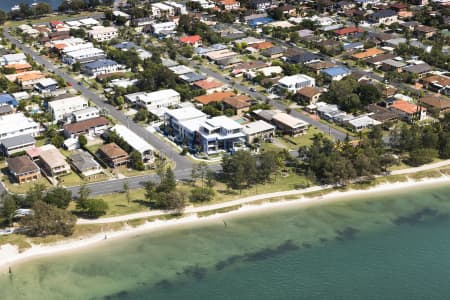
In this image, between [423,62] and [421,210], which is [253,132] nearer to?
[421,210]

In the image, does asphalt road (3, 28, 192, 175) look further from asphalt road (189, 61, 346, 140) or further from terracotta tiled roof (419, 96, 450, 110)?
terracotta tiled roof (419, 96, 450, 110)

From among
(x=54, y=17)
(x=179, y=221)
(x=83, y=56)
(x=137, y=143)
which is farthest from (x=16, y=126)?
(x=54, y=17)

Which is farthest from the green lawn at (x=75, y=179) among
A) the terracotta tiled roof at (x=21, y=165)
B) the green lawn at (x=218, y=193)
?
the green lawn at (x=218, y=193)

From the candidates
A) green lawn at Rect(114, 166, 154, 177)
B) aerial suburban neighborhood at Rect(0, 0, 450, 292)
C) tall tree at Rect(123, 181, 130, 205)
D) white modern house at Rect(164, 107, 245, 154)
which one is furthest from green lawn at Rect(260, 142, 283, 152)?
tall tree at Rect(123, 181, 130, 205)

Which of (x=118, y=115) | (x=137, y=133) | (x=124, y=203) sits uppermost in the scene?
(x=118, y=115)

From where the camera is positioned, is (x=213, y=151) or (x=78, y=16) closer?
(x=213, y=151)

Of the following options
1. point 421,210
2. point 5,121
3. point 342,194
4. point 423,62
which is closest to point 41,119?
point 5,121

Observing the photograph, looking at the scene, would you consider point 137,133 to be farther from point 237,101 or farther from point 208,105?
point 237,101
